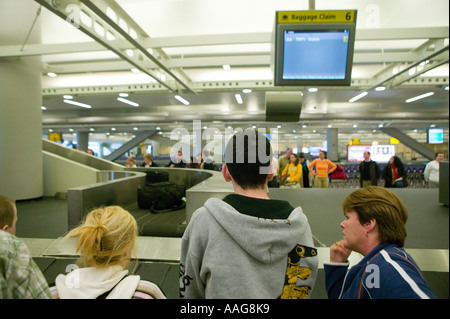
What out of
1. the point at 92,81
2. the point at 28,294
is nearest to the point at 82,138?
the point at 92,81

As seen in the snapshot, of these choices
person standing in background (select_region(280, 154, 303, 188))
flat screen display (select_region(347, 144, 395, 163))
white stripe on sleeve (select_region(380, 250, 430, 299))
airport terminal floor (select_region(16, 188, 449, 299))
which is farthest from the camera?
flat screen display (select_region(347, 144, 395, 163))

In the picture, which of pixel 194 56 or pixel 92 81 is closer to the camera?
pixel 194 56

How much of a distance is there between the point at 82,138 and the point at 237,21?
18.8m

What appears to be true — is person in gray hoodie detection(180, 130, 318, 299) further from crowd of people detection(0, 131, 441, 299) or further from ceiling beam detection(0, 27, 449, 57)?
ceiling beam detection(0, 27, 449, 57)

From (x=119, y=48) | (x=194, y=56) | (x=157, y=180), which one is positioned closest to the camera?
(x=119, y=48)

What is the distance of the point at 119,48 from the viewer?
12.8 ft

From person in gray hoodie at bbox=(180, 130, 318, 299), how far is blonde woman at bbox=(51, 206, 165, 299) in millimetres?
162

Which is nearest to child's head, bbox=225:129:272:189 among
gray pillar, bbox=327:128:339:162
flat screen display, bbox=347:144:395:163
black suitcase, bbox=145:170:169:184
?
black suitcase, bbox=145:170:169:184

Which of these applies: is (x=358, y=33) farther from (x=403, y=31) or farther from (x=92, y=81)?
(x=92, y=81)

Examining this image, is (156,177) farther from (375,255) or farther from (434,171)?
(434,171)

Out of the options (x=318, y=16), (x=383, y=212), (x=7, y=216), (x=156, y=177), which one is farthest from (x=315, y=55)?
(x=156, y=177)

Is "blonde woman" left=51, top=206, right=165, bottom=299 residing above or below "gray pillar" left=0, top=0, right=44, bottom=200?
below

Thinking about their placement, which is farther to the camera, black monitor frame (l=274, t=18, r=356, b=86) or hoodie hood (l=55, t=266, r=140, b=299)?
black monitor frame (l=274, t=18, r=356, b=86)

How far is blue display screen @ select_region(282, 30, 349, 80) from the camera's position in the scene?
2.66 m
